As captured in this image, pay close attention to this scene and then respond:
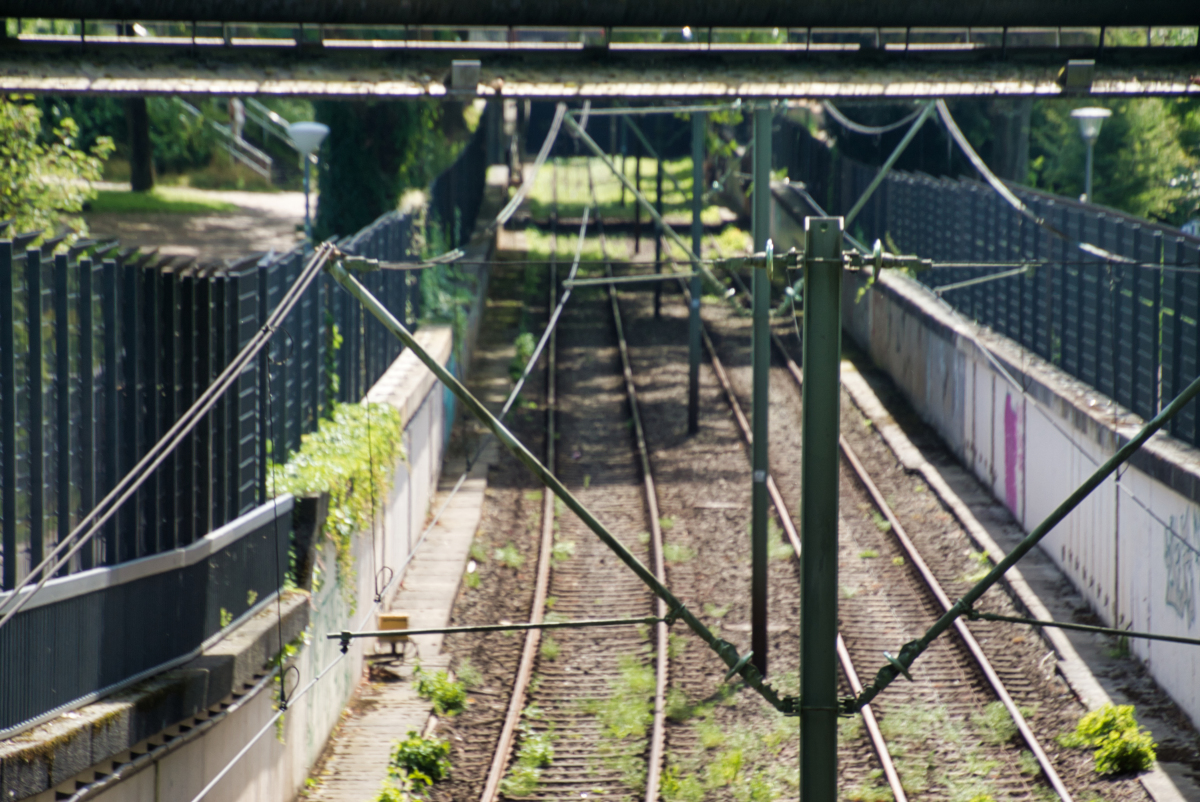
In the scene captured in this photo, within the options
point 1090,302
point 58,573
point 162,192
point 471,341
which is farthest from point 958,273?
point 162,192

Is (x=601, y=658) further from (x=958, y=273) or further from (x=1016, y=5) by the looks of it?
(x=958, y=273)

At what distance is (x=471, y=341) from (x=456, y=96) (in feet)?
63.1

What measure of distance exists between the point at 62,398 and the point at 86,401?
0.23 m

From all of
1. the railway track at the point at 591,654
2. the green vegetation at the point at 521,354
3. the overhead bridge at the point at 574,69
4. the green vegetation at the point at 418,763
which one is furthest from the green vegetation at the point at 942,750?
the green vegetation at the point at 521,354

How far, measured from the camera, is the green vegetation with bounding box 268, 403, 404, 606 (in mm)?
11711

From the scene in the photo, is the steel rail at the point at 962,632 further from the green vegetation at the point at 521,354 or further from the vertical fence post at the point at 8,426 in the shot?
the green vegetation at the point at 521,354

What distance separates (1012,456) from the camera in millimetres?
17578

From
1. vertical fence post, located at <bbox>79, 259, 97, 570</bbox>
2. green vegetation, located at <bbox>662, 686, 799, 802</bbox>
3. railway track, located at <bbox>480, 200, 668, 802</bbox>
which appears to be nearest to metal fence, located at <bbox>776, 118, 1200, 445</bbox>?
green vegetation, located at <bbox>662, 686, 799, 802</bbox>

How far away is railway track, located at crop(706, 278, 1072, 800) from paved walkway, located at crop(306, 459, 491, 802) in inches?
164

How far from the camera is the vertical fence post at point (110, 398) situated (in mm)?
7969

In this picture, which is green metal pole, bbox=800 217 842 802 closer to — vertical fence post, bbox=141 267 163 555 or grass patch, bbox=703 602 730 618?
vertical fence post, bbox=141 267 163 555

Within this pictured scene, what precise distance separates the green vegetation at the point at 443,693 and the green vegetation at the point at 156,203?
21878mm

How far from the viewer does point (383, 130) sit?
28422mm

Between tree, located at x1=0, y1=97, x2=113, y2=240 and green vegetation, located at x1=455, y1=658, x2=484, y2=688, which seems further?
tree, located at x1=0, y1=97, x2=113, y2=240
